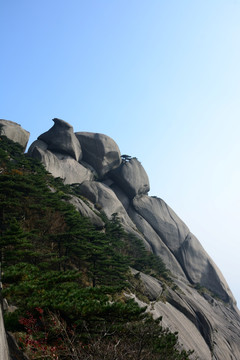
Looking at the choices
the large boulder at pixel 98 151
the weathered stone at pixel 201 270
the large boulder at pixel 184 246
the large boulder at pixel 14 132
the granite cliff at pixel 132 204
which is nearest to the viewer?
the granite cliff at pixel 132 204

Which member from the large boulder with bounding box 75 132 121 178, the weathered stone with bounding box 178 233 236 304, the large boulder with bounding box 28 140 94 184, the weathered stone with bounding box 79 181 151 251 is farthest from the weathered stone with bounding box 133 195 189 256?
the large boulder with bounding box 28 140 94 184

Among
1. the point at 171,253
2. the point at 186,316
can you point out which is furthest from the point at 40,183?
the point at 171,253

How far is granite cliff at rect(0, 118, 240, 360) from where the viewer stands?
42094 millimetres

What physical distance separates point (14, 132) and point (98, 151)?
15594mm

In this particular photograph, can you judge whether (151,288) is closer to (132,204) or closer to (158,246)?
(158,246)

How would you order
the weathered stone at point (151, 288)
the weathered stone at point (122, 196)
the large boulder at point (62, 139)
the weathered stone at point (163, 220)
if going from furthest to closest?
the weathered stone at point (122, 196), the weathered stone at point (163, 220), the large boulder at point (62, 139), the weathered stone at point (151, 288)

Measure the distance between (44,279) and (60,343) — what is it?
2707mm

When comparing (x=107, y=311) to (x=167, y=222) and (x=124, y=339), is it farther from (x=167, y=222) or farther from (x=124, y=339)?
(x=167, y=222)

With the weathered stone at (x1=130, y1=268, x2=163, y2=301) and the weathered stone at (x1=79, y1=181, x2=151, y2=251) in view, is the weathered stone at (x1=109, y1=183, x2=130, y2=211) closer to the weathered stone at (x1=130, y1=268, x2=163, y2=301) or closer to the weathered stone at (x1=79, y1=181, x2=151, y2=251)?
the weathered stone at (x1=79, y1=181, x2=151, y2=251)

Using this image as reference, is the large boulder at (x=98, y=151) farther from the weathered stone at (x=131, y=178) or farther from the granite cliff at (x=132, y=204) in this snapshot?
the weathered stone at (x=131, y=178)

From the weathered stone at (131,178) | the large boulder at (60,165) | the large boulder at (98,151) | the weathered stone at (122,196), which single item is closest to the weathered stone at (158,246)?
the weathered stone at (122,196)

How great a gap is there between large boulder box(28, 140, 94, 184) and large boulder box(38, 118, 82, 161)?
898 mm

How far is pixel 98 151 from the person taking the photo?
174ft

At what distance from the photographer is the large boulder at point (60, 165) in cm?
4412
